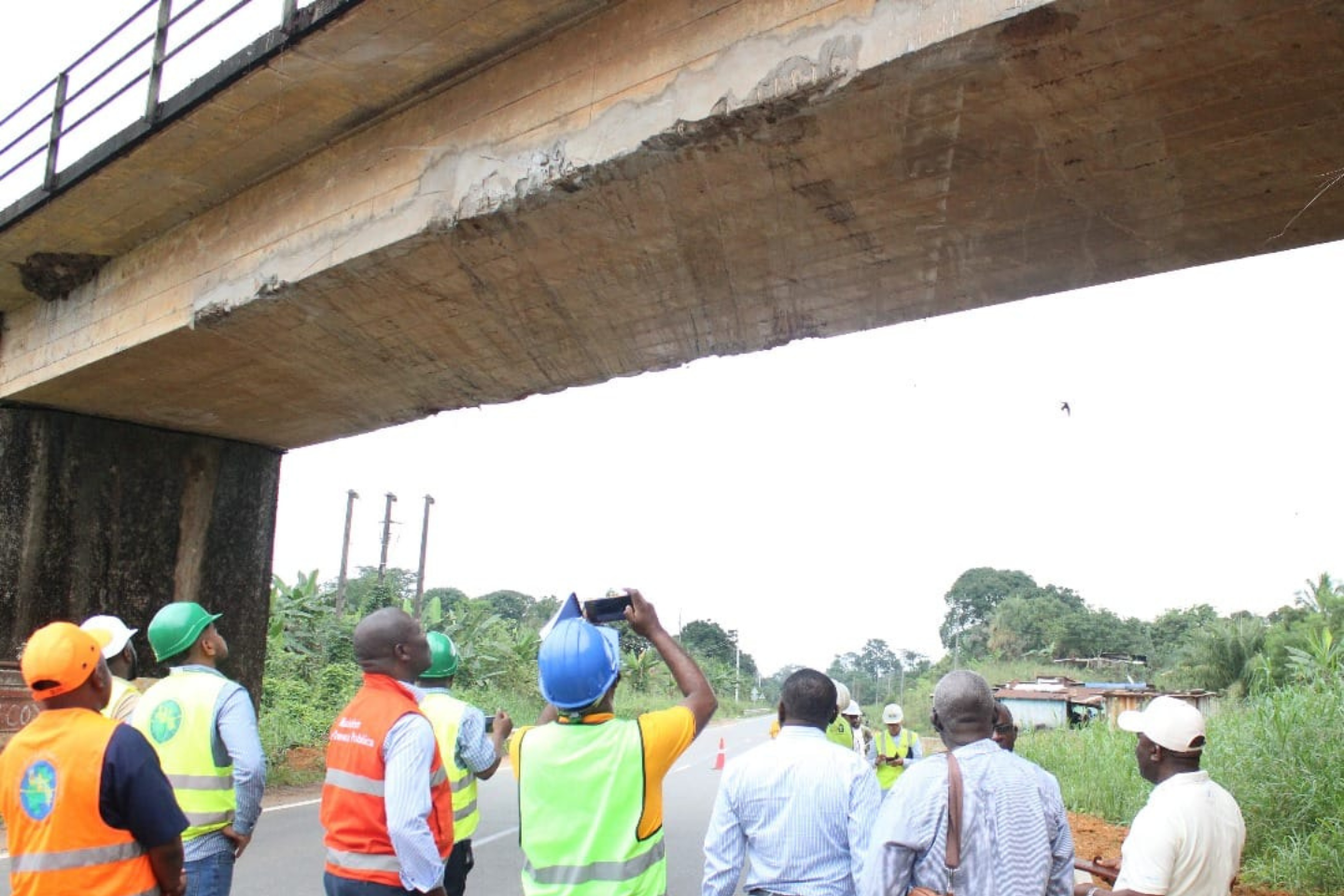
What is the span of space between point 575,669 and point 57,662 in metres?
1.49

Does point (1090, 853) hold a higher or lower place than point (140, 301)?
lower

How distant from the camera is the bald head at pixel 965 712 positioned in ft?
10.4

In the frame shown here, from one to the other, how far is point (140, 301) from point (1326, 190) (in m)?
7.43

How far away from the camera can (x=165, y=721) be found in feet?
13.1

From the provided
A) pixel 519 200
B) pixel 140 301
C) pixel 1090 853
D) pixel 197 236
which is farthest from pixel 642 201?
pixel 1090 853

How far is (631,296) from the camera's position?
6293 millimetres

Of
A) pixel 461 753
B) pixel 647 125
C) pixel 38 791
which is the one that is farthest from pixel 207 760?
pixel 647 125

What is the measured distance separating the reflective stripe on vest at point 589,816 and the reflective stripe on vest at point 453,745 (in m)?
1.77

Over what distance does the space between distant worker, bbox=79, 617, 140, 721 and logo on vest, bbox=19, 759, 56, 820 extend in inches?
55.4

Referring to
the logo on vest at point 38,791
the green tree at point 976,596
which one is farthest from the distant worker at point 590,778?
the green tree at point 976,596

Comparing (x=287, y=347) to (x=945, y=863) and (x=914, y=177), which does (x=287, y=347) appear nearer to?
(x=914, y=177)

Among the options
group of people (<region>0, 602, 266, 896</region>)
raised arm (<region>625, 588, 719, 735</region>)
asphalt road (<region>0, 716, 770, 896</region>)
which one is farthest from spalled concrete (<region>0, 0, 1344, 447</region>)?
asphalt road (<region>0, 716, 770, 896</region>)

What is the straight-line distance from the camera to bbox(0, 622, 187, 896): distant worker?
2955 millimetres

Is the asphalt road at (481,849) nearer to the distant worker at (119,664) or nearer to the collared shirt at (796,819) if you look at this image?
the distant worker at (119,664)
